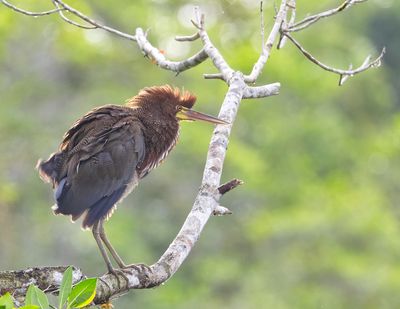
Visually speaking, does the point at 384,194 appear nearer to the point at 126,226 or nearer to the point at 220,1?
the point at 220,1

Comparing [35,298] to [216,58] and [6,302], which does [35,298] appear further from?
Result: [216,58]

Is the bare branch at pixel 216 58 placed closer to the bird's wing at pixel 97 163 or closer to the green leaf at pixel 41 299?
the bird's wing at pixel 97 163

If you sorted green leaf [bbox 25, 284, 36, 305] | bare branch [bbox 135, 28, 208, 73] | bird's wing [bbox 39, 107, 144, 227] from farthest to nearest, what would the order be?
bare branch [bbox 135, 28, 208, 73] < bird's wing [bbox 39, 107, 144, 227] < green leaf [bbox 25, 284, 36, 305]

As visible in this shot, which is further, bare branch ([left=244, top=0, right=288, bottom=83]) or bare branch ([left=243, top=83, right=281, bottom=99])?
bare branch ([left=244, top=0, right=288, bottom=83])

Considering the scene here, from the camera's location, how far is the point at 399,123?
22.9 meters

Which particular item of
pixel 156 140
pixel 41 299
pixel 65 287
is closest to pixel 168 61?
pixel 156 140

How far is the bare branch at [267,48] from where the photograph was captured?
19.5 ft

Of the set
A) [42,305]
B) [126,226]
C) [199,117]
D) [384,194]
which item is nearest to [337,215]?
[126,226]

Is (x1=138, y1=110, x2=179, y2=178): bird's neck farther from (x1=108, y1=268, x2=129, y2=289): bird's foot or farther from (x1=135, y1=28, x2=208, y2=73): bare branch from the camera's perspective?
(x1=108, y1=268, x2=129, y2=289): bird's foot

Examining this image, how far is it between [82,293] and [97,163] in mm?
1794

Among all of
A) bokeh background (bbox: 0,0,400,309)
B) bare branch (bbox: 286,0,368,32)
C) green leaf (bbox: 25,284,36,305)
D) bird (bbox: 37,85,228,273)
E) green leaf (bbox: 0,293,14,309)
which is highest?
bare branch (bbox: 286,0,368,32)

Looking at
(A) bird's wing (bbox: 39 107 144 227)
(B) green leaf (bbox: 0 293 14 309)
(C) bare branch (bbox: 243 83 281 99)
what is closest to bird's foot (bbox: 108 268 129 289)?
(A) bird's wing (bbox: 39 107 144 227)

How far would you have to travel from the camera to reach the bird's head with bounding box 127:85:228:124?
6.31 m

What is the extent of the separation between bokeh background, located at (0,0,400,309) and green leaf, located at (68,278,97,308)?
39.1 feet
